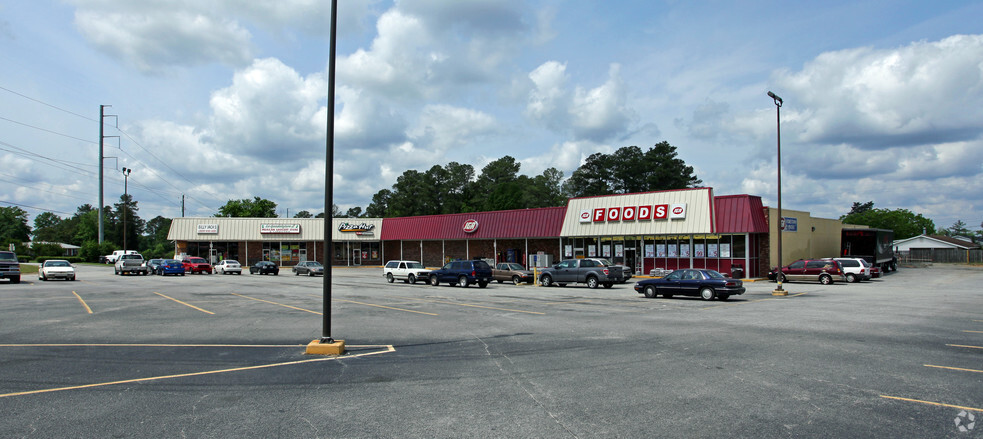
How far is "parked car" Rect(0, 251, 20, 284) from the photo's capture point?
3344 cm

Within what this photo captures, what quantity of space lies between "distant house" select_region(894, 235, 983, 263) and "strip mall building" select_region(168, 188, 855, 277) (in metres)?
37.2

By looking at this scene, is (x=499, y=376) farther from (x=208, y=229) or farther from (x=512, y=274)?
(x=208, y=229)

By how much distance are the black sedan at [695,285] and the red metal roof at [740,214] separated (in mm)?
13722

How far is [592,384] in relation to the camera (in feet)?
25.2

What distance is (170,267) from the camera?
44844mm

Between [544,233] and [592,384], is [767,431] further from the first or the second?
[544,233]

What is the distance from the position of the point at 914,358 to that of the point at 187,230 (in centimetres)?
6616

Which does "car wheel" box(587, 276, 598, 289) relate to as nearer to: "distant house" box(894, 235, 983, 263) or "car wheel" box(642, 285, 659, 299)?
"car wheel" box(642, 285, 659, 299)

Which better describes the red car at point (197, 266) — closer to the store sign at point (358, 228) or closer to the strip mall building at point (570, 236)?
the strip mall building at point (570, 236)

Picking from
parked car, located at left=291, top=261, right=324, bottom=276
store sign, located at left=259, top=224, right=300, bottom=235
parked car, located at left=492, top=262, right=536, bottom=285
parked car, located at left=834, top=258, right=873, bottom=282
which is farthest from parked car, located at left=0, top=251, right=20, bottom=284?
parked car, located at left=834, top=258, right=873, bottom=282

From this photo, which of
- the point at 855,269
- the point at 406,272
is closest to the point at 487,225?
the point at 406,272

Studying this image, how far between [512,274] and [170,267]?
1146 inches

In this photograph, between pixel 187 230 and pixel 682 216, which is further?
pixel 187 230

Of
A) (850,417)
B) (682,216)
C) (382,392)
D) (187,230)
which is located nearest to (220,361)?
(382,392)
